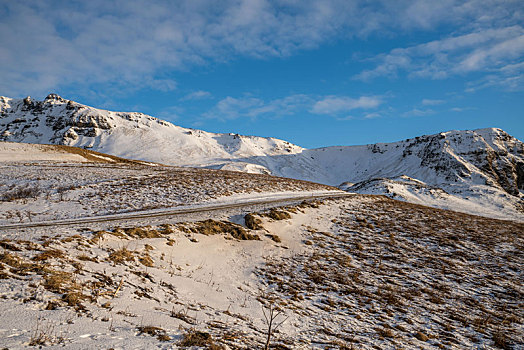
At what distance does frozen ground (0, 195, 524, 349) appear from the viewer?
6.38 meters

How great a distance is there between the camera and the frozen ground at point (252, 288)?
20.9ft

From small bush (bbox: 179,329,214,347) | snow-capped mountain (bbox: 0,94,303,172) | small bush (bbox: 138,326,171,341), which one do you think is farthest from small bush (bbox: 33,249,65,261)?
snow-capped mountain (bbox: 0,94,303,172)

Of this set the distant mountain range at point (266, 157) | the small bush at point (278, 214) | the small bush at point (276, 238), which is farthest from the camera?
the distant mountain range at point (266, 157)

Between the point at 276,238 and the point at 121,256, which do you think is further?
the point at 276,238

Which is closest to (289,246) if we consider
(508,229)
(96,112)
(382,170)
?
(508,229)

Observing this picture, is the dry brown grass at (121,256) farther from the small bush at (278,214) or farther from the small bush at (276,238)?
the small bush at (278,214)

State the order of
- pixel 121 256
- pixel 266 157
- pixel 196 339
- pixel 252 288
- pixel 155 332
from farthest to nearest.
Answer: pixel 266 157, pixel 252 288, pixel 121 256, pixel 155 332, pixel 196 339

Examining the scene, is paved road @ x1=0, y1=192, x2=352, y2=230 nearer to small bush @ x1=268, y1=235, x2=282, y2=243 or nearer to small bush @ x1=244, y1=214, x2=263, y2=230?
small bush @ x1=244, y1=214, x2=263, y2=230

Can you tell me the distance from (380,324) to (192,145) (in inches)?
7384

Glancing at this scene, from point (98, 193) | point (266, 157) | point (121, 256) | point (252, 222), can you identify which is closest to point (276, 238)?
point (252, 222)

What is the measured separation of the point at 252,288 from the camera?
11141mm

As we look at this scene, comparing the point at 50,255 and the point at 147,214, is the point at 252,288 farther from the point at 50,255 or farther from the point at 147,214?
the point at 147,214

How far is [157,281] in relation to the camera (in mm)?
9477

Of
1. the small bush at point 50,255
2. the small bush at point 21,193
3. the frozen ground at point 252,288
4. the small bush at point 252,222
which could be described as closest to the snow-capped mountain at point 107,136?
the small bush at point 21,193
